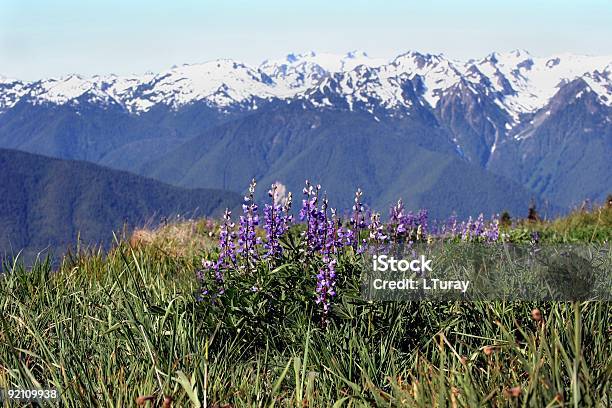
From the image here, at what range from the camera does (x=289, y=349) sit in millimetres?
4949

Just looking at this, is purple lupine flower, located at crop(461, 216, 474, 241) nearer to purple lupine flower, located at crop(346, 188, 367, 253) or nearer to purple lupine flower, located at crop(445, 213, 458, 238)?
purple lupine flower, located at crop(445, 213, 458, 238)

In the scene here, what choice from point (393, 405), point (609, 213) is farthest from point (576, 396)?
point (609, 213)

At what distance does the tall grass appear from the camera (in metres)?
3.78

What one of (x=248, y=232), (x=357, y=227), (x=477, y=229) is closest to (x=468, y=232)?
(x=477, y=229)

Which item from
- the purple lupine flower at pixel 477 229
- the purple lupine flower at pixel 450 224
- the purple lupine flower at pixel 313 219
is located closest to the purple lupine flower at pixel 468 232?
the purple lupine flower at pixel 477 229

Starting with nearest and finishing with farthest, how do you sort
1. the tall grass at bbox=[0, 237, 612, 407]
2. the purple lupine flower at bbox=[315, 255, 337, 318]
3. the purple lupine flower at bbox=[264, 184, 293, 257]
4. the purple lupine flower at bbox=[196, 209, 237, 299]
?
the tall grass at bbox=[0, 237, 612, 407] → the purple lupine flower at bbox=[315, 255, 337, 318] → the purple lupine flower at bbox=[196, 209, 237, 299] → the purple lupine flower at bbox=[264, 184, 293, 257]

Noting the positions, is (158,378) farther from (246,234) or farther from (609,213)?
(609,213)

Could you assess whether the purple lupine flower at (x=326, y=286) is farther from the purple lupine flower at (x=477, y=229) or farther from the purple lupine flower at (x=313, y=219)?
the purple lupine flower at (x=477, y=229)

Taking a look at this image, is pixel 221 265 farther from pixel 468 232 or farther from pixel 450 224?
pixel 450 224

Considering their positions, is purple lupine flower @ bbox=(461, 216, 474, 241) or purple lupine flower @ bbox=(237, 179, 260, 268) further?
purple lupine flower @ bbox=(461, 216, 474, 241)

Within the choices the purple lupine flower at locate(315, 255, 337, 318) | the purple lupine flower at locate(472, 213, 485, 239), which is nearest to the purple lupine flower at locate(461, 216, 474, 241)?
the purple lupine flower at locate(472, 213, 485, 239)

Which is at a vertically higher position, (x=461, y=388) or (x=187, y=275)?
(x=461, y=388)

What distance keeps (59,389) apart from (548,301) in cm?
301

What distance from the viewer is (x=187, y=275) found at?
307 inches
